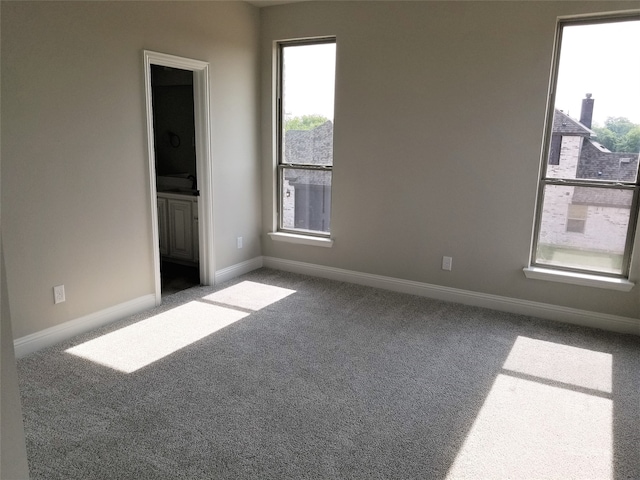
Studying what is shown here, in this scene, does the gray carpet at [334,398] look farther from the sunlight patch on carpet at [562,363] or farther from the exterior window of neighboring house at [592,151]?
the exterior window of neighboring house at [592,151]

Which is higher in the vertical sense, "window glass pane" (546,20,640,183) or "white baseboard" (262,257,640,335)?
"window glass pane" (546,20,640,183)

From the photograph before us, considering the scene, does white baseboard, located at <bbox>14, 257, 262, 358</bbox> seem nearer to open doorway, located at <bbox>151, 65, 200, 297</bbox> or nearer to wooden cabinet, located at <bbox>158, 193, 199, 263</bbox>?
open doorway, located at <bbox>151, 65, 200, 297</bbox>

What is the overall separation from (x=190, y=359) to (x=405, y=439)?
59.4 inches

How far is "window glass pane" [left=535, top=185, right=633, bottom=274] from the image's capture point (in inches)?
146

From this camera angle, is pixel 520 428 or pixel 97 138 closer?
pixel 520 428

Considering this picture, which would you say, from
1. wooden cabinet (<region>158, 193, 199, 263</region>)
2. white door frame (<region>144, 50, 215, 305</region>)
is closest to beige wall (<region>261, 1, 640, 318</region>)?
white door frame (<region>144, 50, 215, 305</region>)

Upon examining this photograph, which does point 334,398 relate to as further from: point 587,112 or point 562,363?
point 587,112

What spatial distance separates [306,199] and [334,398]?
2.69 metres

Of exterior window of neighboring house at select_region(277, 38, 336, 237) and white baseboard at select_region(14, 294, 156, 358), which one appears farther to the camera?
exterior window of neighboring house at select_region(277, 38, 336, 237)

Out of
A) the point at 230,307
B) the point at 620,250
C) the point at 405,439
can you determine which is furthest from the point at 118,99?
the point at 620,250

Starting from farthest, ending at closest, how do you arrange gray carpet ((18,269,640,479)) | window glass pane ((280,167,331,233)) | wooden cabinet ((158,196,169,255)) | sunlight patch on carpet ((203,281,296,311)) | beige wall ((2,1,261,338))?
wooden cabinet ((158,196,169,255)) → window glass pane ((280,167,331,233)) → sunlight patch on carpet ((203,281,296,311)) → beige wall ((2,1,261,338)) → gray carpet ((18,269,640,479))

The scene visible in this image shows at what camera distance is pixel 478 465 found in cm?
218

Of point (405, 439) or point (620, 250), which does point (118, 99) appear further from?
point (620, 250)

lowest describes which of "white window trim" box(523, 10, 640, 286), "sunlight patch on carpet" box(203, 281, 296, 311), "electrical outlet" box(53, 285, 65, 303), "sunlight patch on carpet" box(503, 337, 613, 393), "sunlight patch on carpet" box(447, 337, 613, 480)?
"sunlight patch on carpet" box(447, 337, 613, 480)
